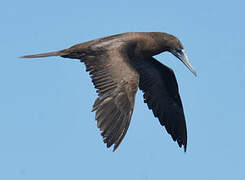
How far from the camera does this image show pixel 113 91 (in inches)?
381

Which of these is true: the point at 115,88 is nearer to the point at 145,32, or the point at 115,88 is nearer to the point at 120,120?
the point at 120,120

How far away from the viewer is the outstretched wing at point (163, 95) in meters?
12.2

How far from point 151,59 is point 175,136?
4.89 feet

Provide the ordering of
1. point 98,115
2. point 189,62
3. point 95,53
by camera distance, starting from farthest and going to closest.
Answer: point 189,62 < point 95,53 < point 98,115

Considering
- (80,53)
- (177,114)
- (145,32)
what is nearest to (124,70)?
(80,53)

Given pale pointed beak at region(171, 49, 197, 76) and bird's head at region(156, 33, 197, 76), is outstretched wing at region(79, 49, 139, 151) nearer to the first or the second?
bird's head at region(156, 33, 197, 76)

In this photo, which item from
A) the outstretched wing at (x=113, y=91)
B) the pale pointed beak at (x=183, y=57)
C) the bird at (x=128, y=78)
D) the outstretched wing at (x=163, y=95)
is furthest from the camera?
the outstretched wing at (x=163, y=95)

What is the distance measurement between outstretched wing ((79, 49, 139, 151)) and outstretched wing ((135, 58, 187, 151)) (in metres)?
1.89

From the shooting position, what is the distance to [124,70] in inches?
390

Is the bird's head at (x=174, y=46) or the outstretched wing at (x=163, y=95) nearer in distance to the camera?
the bird's head at (x=174, y=46)

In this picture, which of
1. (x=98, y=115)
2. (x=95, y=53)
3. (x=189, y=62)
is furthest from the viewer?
(x=189, y=62)

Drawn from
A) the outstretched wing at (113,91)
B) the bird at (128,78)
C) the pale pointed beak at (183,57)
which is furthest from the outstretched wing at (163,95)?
the outstretched wing at (113,91)

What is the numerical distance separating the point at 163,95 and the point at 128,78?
2.66 meters

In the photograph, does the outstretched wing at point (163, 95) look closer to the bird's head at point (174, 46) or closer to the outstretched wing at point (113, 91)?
the bird's head at point (174, 46)
